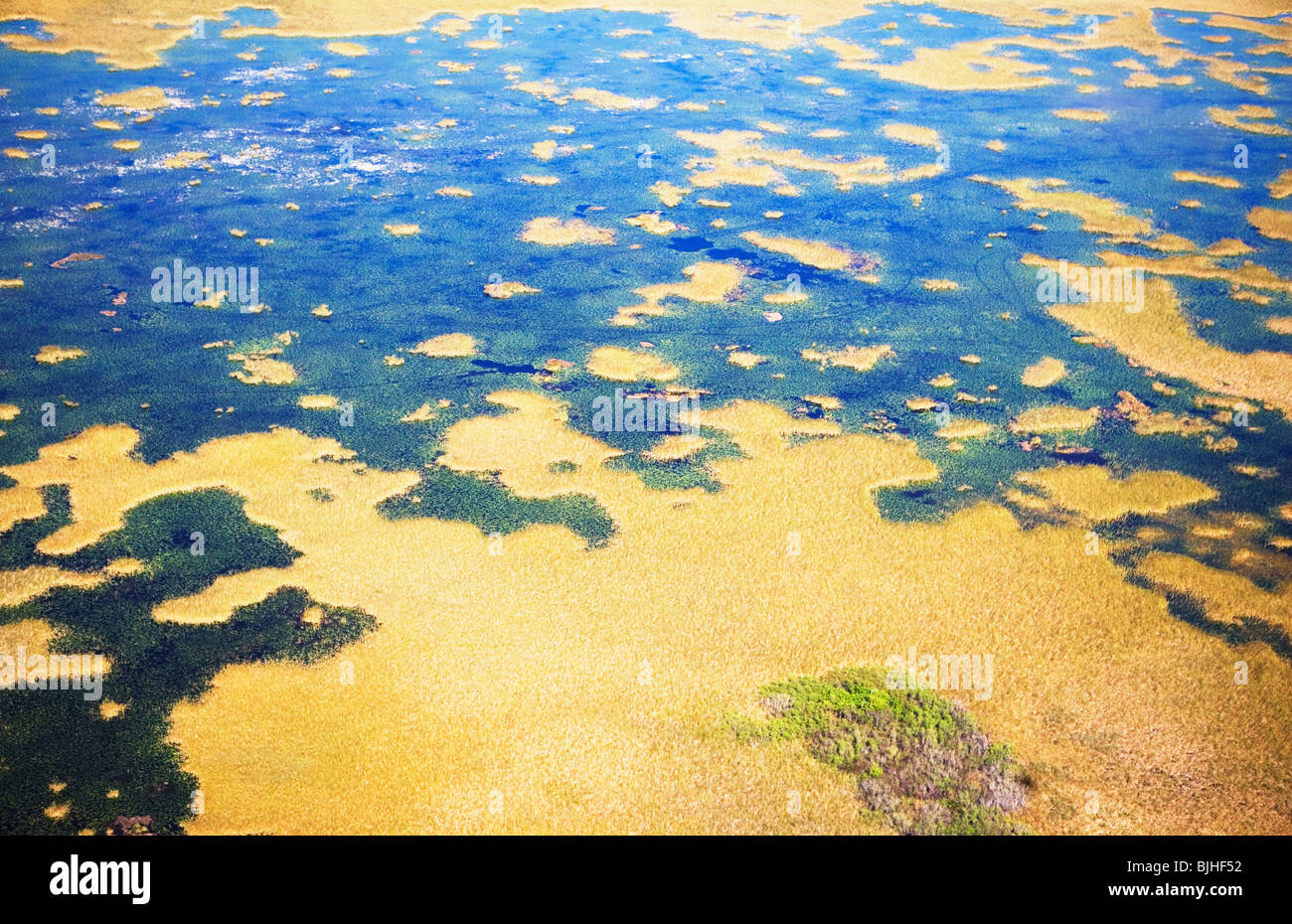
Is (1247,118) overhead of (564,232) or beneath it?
overhead

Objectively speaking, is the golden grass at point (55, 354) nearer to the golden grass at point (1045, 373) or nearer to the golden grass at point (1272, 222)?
the golden grass at point (1045, 373)

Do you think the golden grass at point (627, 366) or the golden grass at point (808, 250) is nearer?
the golden grass at point (627, 366)

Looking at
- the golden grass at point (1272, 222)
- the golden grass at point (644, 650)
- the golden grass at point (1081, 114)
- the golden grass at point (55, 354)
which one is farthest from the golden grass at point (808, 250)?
the golden grass at point (55, 354)

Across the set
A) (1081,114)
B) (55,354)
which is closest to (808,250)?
(1081,114)

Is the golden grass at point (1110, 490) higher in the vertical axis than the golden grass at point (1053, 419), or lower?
lower

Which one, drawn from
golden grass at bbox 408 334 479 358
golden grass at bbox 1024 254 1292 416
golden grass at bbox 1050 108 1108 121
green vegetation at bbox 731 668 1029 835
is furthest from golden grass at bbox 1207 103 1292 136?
green vegetation at bbox 731 668 1029 835

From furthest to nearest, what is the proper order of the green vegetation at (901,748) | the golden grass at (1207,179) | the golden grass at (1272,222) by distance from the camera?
the golden grass at (1207,179) < the golden grass at (1272,222) < the green vegetation at (901,748)

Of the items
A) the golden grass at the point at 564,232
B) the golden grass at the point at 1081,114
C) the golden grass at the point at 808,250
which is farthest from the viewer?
→ the golden grass at the point at 1081,114

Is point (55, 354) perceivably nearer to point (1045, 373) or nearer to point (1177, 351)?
point (1045, 373)

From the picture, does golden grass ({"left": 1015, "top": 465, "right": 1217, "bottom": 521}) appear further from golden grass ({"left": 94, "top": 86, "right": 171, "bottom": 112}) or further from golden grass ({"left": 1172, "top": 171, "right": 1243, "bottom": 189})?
golden grass ({"left": 94, "top": 86, "right": 171, "bottom": 112})
